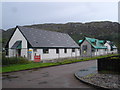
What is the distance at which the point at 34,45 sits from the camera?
24234 mm

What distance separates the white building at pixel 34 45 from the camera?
24312mm

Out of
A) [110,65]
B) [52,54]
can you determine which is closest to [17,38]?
[52,54]

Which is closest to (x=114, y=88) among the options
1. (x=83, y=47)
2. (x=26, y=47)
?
(x=26, y=47)

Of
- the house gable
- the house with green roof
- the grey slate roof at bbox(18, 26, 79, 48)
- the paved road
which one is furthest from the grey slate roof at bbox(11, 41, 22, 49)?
the house with green roof

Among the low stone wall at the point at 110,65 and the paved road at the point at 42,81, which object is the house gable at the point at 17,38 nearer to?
the paved road at the point at 42,81

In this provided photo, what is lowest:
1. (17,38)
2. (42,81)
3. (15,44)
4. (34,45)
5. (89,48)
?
(42,81)

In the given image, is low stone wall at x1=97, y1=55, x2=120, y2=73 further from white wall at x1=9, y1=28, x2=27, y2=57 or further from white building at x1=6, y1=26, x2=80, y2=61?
white wall at x1=9, y1=28, x2=27, y2=57

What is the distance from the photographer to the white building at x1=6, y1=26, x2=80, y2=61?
24.3 metres

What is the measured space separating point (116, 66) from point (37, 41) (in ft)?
58.0

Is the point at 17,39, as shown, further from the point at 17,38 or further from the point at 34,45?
the point at 34,45

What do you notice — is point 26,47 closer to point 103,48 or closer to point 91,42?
point 91,42

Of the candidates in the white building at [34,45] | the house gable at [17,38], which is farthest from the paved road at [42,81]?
the house gable at [17,38]

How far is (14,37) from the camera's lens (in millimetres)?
27078

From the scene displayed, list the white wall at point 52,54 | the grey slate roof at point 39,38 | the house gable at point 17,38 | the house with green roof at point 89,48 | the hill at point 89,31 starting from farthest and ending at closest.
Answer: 1. the hill at point 89,31
2. the house with green roof at point 89,48
3. the grey slate roof at point 39,38
4. the white wall at point 52,54
5. the house gable at point 17,38
